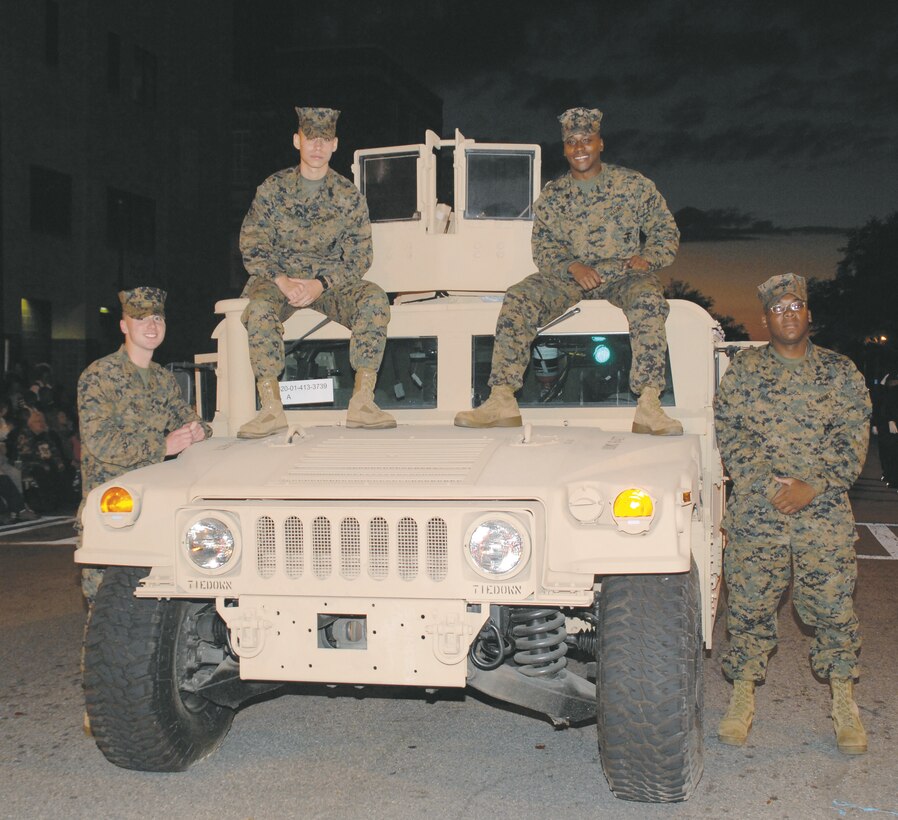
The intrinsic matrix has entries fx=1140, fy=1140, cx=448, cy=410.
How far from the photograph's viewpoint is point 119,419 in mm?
5098

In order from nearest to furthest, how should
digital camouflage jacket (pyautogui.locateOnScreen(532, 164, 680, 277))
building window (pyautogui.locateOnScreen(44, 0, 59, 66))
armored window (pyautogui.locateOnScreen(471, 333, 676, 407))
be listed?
armored window (pyautogui.locateOnScreen(471, 333, 676, 407))
digital camouflage jacket (pyautogui.locateOnScreen(532, 164, 680, 277))
building window (pyautogui.locateOnScreen(44, 0, 59, 66))

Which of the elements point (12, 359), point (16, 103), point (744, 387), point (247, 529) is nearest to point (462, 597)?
point (247, 529)

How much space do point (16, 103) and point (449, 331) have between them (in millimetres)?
18116

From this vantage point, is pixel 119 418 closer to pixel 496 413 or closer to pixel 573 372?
pixel 496 413

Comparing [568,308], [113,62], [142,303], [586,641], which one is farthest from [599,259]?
[113,62]

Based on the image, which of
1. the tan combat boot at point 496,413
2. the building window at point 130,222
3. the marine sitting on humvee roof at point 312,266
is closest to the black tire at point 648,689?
the tan combat boot at point 496,413

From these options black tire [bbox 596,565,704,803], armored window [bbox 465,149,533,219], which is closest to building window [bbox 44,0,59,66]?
armored window [bbox 465,149,533,219]

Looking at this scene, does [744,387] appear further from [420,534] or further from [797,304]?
[420,534]

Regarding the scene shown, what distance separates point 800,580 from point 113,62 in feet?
75.3

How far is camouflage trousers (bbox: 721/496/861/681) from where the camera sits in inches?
188

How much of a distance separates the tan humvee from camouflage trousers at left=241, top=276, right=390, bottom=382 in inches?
21.1

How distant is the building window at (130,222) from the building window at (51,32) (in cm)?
302

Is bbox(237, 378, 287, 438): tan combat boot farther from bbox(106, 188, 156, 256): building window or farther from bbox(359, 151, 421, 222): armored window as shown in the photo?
bbox(106, 188, 156, 256): building window

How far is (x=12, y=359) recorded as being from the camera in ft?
65.4
